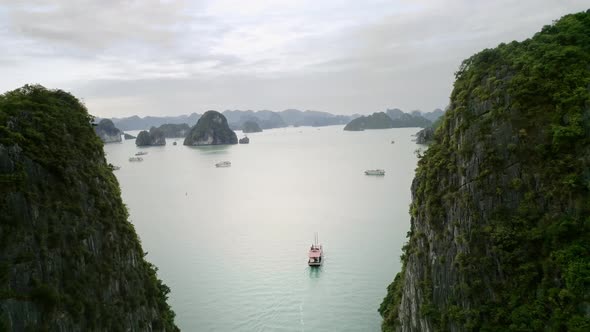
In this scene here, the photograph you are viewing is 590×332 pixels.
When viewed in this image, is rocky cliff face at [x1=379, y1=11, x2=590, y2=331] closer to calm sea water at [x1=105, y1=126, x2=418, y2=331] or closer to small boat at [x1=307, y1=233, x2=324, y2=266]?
calm sea water at [x1=105, y1=126, x2=418, y2=331]

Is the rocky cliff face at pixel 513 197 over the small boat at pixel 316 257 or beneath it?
over

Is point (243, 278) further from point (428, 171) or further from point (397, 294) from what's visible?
point (428, 171)

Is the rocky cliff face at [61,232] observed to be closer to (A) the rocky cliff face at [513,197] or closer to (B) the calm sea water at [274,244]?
(B) the calm sea water at [274,244]

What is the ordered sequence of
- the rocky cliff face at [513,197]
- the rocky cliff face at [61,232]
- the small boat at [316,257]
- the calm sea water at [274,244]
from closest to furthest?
the rocky cliff face at [61,232] < the rocky cliff face at [513,197] < the calm sea water at [274,244] < the small boat at [316,257]

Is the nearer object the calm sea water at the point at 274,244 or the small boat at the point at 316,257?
the calm sea water at the point at 274,244

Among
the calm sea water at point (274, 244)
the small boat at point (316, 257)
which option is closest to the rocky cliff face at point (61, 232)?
the calm sea water at point (274, 244)

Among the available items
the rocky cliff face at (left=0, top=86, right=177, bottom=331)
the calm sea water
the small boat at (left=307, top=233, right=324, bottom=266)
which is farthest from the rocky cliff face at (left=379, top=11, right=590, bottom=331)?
the small boat at (left=307, top=233, right=324, bottom=266)
